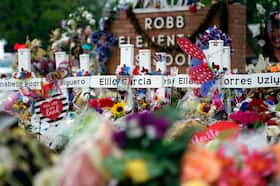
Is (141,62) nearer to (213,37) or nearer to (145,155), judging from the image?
(213,37)

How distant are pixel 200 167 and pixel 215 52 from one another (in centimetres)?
449

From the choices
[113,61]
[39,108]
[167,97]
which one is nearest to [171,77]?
[167,97]

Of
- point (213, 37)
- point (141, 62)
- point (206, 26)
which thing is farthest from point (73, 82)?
point (206, 26)

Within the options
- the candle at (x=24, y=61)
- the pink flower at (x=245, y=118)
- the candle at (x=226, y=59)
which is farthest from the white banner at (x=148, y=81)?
the pink flower at (x=245, y=118)

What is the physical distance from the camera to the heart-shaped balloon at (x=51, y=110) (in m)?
5.86

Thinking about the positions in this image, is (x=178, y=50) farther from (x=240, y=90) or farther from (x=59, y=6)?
(x=59, y=6)

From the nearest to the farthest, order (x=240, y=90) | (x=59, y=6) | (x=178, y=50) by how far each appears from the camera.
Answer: (x=240, y=90) < (x=178, y=50) < (x=59, y=6)

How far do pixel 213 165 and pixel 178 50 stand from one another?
9.27 metres

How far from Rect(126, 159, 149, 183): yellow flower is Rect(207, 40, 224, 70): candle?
4.44 meters

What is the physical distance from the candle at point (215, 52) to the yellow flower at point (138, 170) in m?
4.44

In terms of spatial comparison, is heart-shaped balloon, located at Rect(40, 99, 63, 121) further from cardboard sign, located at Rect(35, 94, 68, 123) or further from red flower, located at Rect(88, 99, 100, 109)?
red flower, located at Rect(88, 99, 100, 109)

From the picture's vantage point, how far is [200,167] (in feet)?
5.43

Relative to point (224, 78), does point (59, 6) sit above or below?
above

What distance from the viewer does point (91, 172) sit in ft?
5.42
